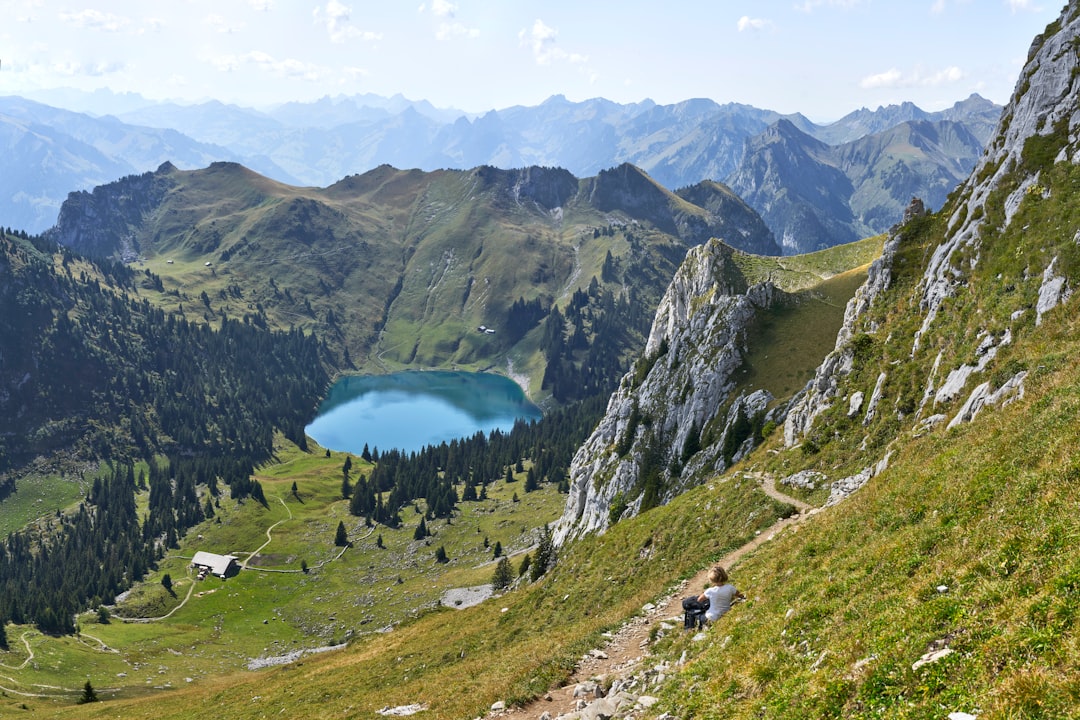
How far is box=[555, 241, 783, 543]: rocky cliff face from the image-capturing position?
249 feet

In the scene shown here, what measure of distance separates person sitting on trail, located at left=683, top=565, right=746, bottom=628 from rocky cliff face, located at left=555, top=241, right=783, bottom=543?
44496mm

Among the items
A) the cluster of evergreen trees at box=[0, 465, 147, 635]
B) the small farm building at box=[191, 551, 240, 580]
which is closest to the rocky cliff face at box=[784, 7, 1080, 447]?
the small farm building at box=[191, 551, 240, 580]

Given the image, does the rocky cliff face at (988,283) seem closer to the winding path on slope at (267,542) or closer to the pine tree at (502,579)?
the pine tree at (502,579)

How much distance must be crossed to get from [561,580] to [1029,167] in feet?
147

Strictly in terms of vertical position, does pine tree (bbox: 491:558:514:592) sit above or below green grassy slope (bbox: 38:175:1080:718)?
below

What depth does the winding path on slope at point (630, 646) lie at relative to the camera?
23.0 meters

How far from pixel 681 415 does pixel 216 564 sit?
432ft

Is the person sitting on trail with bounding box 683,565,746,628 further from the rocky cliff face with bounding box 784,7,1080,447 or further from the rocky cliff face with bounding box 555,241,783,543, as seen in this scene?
the rocky cliff face with bounding box 555,241,783,543

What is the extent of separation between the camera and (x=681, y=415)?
292 feet

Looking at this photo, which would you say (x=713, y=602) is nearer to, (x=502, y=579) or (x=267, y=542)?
(x=502, y=579)

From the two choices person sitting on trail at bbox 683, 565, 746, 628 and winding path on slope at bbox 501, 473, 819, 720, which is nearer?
winding path on slope at bbox 501, 473, 819, 720

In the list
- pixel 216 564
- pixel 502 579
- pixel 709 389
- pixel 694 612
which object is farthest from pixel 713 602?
pixel 216 564

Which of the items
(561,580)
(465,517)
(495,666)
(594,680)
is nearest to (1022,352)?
(594,680)

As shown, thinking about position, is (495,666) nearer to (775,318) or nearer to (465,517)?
(775,318)
